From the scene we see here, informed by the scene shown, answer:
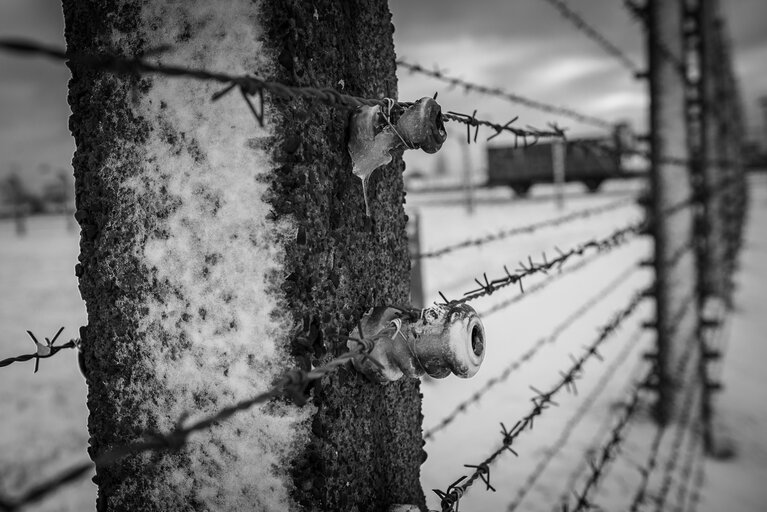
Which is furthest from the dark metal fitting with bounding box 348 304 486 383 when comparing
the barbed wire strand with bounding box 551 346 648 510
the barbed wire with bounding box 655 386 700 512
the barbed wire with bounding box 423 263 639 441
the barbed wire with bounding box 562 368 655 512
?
the barbed wire with bounding box 655 386 700 512

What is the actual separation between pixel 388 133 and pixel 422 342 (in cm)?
34

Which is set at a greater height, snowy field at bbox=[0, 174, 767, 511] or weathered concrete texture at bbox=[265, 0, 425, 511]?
weathered concrete texture at bbox=[265, 0, 425, 511]

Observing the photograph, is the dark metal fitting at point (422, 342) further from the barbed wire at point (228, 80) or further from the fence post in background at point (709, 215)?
the fence post in background at point (709, 215)

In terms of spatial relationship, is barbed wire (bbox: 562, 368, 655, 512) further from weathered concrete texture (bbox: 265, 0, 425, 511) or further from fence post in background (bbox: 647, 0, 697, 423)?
weathered concrete texture (bbox: 265, 0, 425, 511)

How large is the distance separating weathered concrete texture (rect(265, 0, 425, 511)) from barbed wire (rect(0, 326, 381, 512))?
1.8 inches

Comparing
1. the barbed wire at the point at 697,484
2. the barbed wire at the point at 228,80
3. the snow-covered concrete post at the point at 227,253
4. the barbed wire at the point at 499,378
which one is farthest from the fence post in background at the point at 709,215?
the snow-covered concrete post at the point at 227,253

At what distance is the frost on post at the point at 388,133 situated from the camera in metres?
0.78

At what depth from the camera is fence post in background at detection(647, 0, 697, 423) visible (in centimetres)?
323

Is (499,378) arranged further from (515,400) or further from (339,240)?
(515,400)

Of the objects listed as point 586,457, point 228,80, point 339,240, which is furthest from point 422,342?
point 586,457

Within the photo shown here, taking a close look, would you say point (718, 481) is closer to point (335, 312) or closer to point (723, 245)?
point (335, 312)

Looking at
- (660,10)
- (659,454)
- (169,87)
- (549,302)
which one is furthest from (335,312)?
(549,302)

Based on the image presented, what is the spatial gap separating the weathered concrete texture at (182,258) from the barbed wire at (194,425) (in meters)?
0.07

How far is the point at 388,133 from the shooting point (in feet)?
2.67
